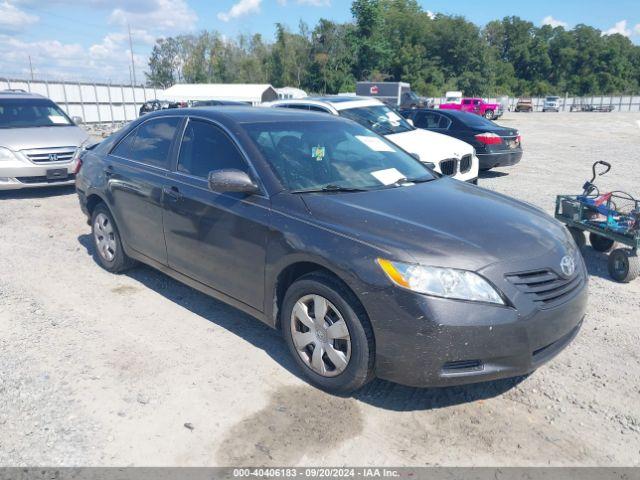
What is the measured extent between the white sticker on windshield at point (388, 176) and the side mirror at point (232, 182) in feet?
3.26

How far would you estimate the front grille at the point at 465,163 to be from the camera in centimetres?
909

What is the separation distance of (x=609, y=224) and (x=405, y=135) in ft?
14.9

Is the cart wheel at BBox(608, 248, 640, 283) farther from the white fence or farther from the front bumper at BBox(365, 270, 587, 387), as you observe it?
the white fence

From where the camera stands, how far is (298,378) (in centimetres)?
358

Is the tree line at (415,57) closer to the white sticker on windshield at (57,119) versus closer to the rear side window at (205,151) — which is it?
the white sticker on windshield at (57,119)

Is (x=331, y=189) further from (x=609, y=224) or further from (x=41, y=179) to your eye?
(x=41, y=179)

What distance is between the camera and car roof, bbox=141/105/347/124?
4227 mm

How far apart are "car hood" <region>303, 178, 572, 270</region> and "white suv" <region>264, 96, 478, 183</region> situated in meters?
4.72

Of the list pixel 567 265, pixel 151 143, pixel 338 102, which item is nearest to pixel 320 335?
pixel 567 265

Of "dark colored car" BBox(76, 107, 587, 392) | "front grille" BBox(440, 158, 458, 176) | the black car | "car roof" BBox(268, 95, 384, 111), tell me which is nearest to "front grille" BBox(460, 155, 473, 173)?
"front grille" BBox(440, 158, 458, 176)

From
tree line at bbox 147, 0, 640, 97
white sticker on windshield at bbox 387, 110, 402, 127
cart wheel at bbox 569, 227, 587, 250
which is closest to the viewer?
cart wheel at bbox 569, 227, 587, 250

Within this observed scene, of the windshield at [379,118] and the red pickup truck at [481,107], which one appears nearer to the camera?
the windshield at [379,118]

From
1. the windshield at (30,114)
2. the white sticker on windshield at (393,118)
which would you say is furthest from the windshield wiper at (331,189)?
the windshield at (30,114)

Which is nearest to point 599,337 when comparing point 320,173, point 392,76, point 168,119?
point 320,173
